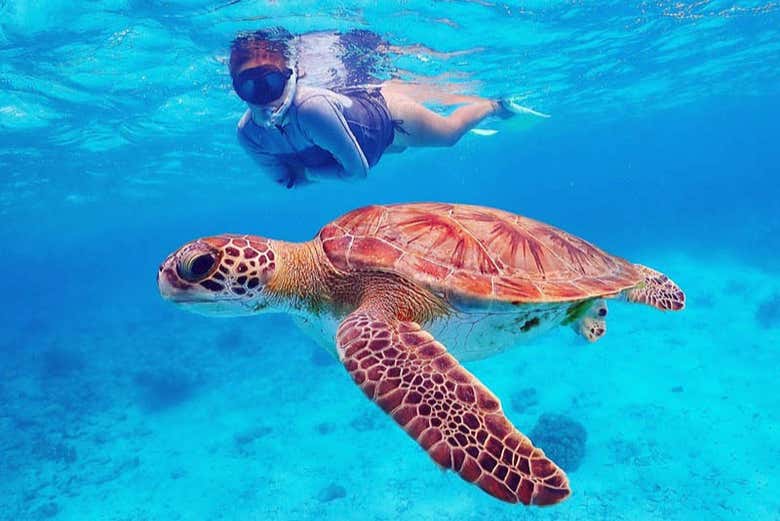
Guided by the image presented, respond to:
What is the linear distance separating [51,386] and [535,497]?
16.8m

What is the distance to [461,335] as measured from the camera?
10.1 feet

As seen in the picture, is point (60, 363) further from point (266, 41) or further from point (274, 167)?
point (274, 167)

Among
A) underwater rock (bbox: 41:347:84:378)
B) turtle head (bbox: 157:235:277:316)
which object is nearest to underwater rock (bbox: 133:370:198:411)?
underwater rock (bbox: 41:347:84:378)

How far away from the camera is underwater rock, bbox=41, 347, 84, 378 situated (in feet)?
49.3

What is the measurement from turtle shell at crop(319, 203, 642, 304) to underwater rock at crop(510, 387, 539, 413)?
7.08 meters

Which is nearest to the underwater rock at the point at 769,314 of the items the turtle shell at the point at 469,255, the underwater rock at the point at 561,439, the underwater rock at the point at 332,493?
the underwater rock at the point at 561,439

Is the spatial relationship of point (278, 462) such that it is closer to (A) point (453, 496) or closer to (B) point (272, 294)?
(A) point (453, 496)

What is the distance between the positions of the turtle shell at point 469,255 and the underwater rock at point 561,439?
5.29m

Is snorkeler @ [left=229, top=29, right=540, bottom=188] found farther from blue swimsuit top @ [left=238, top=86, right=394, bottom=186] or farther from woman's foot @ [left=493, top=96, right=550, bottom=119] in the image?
woman's foot @ [left=493, top=96, right=550, bottom=119]

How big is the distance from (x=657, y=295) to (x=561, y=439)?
4.89m

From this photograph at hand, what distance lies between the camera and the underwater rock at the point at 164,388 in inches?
490

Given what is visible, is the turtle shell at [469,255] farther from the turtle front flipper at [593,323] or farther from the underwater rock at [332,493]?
the underwater rock at [332,493]

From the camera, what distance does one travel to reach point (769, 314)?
43.9ft

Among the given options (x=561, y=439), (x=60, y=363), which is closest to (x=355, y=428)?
(x=561, y=439)
